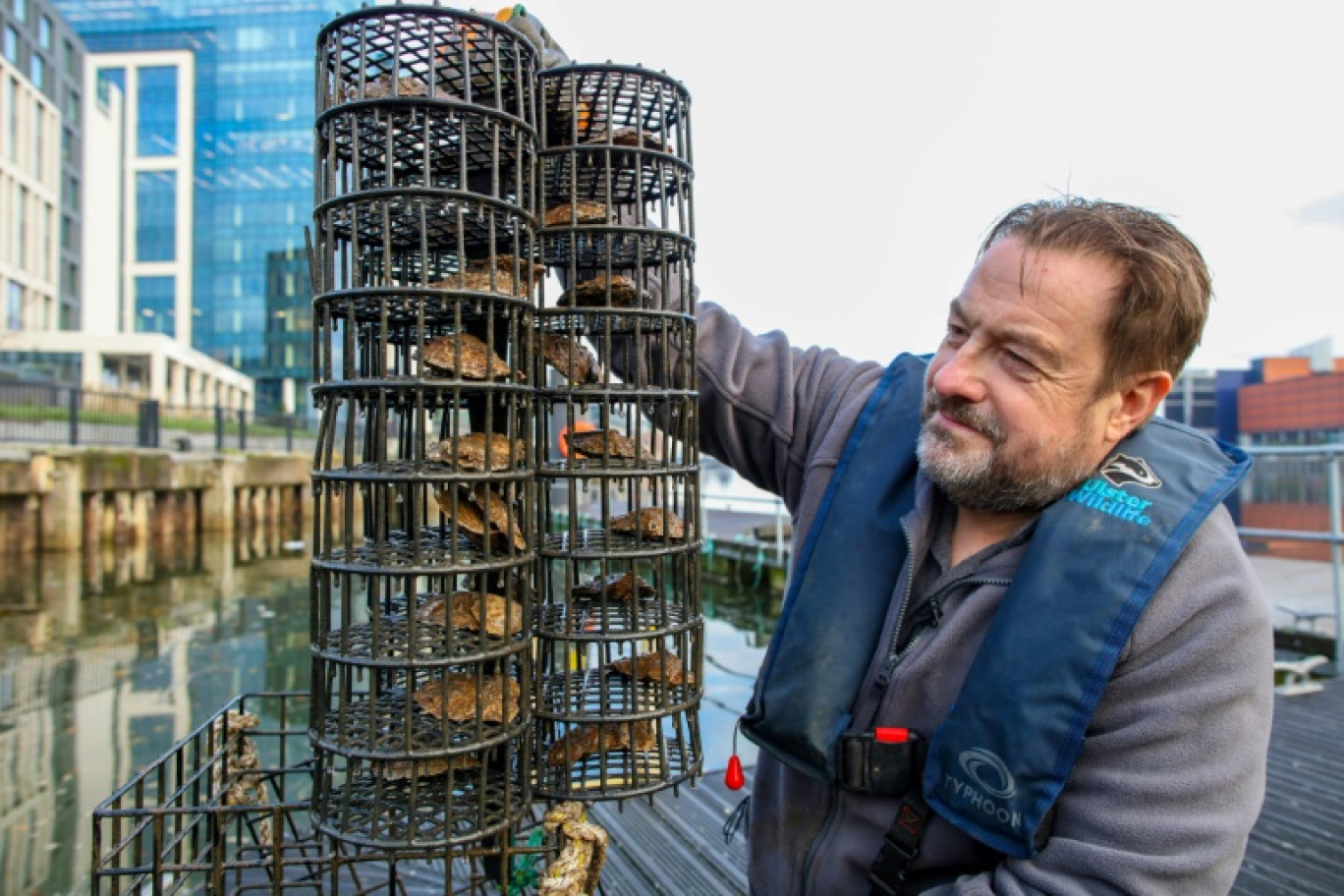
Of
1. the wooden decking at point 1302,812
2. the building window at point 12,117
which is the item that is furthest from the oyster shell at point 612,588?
the building window at point 12,117

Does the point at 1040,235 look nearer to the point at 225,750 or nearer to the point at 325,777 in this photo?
A: the point at 325,777

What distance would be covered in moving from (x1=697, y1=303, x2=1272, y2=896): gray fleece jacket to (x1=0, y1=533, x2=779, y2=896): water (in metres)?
3.47

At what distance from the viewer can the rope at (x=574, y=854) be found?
188cm

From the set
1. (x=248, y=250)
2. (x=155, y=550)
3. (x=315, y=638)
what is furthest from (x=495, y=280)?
(x=248, y=250)

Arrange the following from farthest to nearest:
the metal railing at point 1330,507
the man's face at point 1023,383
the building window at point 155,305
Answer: the building window at point 155,305, the metal railing at point 1330,507, the man's face at point 1023,383

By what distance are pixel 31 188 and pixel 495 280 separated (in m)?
54.2

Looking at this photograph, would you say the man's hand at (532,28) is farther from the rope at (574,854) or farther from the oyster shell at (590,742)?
the rope at (574,854)

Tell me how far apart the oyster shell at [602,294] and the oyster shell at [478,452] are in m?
0.39

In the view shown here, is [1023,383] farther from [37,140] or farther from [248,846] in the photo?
[37,140]

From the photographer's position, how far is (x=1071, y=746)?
1564 millimetres

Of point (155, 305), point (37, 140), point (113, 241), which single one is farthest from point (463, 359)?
point (155, 305)

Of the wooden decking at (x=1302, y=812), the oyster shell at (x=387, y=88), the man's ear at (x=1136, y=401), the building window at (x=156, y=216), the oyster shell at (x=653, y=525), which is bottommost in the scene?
the wooden decking at (x=1302, y=812)

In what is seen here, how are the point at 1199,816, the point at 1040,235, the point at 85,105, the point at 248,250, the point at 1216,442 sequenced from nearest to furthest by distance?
the point at 1199,816, the point at 1040,235, the point at 1216,442, the point at 85,105, the point at 248,250

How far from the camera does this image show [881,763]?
1.75 metres
